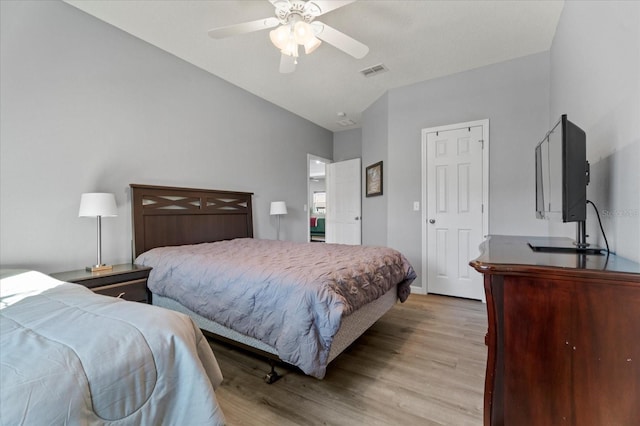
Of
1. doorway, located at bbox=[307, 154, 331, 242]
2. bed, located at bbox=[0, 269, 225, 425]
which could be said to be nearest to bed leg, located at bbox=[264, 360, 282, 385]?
bed, located at bbox=[0, 269, 225, 425]

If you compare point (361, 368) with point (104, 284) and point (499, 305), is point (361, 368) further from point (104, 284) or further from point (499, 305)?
point (104, 284)

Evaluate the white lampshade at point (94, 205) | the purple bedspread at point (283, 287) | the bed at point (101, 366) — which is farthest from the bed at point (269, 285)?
the bed at point (101, 366)

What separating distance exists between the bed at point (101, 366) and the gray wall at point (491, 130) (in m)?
3.29

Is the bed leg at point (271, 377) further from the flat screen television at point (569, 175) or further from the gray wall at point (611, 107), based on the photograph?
the gray wall at point (611, 107)

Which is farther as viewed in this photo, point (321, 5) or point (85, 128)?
point (85, 128)

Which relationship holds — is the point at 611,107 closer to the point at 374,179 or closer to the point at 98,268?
the point at 374,179

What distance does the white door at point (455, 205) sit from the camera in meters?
3.41

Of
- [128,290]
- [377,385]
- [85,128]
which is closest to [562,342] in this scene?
[377,385]

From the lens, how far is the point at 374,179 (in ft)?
14.8

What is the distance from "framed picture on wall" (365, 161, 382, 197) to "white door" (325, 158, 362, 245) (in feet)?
1.33

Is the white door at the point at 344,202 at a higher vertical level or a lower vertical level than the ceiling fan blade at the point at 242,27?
lower

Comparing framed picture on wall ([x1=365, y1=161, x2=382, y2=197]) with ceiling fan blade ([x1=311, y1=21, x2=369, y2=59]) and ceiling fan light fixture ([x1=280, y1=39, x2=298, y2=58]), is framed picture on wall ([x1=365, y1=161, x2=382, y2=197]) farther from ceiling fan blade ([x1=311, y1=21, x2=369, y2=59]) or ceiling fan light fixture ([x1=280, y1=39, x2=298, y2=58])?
ceiling fan light fixture ([x1=280, y1=39, x2=298, y2=58])

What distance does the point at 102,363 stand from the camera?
2.41 ft

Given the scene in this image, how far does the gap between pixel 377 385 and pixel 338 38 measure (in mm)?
2428
